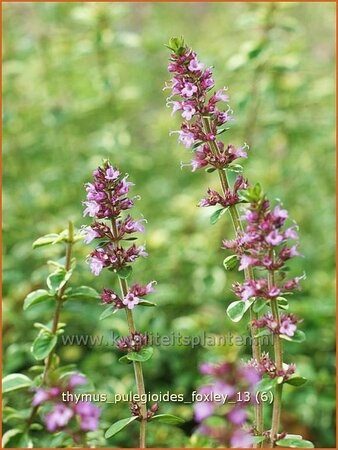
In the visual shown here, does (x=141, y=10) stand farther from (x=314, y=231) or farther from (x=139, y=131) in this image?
(x=314, y=231)

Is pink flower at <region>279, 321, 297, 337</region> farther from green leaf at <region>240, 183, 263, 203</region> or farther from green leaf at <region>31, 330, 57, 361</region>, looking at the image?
green leaf at <region>31, 330, 57, 361</region>

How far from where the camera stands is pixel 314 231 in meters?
4.17

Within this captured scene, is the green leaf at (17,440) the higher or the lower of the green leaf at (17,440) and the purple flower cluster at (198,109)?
the lower

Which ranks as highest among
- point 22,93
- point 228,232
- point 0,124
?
point 22,93

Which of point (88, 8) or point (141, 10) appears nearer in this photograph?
point (88, 8)

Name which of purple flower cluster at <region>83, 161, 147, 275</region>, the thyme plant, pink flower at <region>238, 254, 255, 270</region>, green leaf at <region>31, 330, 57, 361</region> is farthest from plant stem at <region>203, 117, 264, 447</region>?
green leaf at <region>31, 330, 57, 361</region>

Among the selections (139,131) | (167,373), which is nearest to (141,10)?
(139,131)

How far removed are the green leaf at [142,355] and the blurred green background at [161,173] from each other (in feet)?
2.97

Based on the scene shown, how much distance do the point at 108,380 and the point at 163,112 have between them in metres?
2.05

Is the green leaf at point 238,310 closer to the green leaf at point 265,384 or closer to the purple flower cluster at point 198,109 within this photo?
the green leaf at point 265,384

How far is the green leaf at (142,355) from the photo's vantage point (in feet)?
6.33

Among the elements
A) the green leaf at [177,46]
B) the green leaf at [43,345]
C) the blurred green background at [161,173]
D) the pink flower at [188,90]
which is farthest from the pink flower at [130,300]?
the blurred green background at [161,173]

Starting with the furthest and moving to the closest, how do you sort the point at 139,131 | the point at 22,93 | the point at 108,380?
the point at 139,131
the point at 22,93
the point at 108,380

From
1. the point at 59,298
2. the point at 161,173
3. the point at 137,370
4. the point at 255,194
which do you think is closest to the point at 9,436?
the point at 59,298
